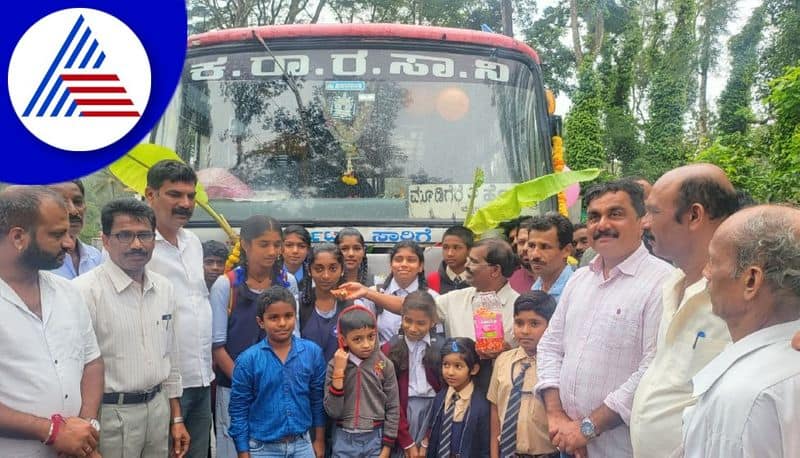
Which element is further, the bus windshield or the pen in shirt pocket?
the bus windshield

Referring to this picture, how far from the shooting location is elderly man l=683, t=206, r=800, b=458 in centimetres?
187

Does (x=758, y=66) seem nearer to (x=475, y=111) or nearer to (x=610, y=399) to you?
(x=475, y=111)

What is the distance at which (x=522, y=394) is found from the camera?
150 inches

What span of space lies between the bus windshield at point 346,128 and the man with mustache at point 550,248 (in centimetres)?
136

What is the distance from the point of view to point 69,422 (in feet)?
9.95

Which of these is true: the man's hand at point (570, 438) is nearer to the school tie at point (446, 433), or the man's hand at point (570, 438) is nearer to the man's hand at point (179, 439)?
the school tie at point (446, 433)

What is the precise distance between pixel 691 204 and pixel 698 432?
3.65 feet

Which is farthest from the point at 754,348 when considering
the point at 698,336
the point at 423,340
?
the point at 423,340

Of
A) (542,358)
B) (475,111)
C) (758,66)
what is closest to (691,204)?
(542,358)

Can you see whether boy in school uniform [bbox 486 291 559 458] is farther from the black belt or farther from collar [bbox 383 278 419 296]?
the black belt

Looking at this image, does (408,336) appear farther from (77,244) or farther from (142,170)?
(142,170)

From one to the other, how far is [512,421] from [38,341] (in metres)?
2.04

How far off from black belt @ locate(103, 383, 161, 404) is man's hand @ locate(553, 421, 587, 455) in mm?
1736

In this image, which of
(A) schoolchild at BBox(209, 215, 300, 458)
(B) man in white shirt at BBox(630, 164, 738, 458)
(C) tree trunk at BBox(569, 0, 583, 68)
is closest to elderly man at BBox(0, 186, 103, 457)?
(A) schoolchild at BBox(209, 215, 300, 458)
